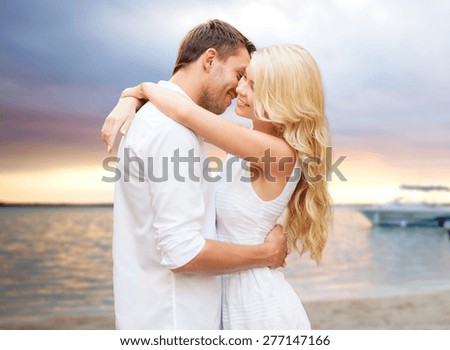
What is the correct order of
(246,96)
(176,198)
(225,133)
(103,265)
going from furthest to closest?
(103,265) < (246,96) < (225,133) < (176,198)

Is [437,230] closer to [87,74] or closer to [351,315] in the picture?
[351,315]

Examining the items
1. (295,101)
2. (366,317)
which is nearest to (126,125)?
(295,101)

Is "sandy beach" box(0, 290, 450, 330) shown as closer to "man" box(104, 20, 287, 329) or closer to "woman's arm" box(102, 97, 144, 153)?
"man" box(104, 20, 287, 329)

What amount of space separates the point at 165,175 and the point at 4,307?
938 cm

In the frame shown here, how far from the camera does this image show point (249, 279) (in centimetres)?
180

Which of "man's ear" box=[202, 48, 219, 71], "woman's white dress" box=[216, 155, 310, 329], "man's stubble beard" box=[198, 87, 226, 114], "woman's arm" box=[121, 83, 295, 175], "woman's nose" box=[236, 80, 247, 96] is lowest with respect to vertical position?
"woman's white dress" box=[216, 155, 310, 329]

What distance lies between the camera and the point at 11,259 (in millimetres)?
13867

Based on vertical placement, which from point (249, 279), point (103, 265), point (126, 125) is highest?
point (126, 125)

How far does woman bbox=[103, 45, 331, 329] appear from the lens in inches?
69.4

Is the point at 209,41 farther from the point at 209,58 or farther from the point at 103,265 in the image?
the point at 103,265

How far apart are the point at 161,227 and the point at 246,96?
0.54m

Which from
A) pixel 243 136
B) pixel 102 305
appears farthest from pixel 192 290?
pixel 102 305

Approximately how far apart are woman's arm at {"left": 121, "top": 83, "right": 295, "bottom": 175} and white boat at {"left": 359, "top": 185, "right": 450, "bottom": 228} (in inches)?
623

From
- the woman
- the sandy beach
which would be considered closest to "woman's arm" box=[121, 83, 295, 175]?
the woman
